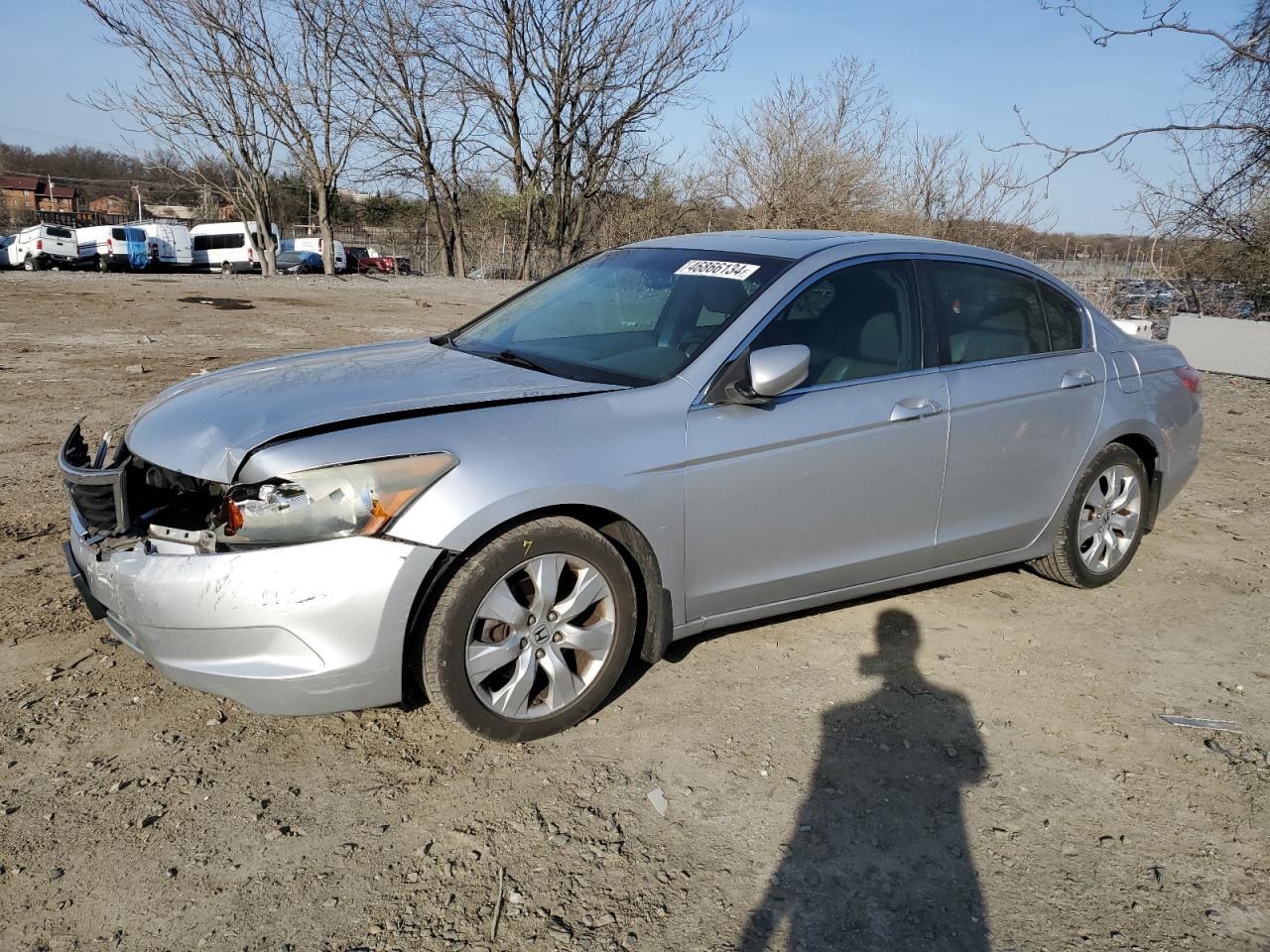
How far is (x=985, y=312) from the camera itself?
441cm

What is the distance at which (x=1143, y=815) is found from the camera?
10.0 feet

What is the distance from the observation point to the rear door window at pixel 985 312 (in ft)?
13.9

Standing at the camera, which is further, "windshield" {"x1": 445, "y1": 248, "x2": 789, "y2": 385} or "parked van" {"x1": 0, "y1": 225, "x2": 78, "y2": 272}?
"parked van" {"x1": 0, "y1": 225, "x2": 78, "y2": 272}

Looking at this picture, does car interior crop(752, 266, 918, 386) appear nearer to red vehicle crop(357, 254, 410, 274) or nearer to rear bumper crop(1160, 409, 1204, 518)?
rear bumper crop(1160, 409, 1204, 518)

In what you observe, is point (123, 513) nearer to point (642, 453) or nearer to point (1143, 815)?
point (642, 453)

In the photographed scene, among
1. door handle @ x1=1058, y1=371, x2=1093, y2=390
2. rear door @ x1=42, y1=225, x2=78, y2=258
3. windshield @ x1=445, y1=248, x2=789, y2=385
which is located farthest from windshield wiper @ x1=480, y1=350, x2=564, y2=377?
rear door @ x1=42, y1=225, x2=78, y2=258

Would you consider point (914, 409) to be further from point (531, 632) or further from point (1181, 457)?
point (1181, 457)

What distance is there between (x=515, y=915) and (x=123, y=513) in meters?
1.75

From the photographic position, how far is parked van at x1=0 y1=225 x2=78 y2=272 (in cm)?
3494

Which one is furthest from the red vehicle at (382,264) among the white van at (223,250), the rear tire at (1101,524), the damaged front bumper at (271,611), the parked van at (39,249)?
the damaged front bumper at (271,611)

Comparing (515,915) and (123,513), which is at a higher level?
(123,513)

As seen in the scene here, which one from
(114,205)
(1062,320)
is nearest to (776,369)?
(1062,320)

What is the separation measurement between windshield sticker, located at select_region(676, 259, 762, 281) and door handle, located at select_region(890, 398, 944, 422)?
80cm

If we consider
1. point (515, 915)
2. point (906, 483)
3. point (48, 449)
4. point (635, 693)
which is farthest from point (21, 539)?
point (906, 483)
